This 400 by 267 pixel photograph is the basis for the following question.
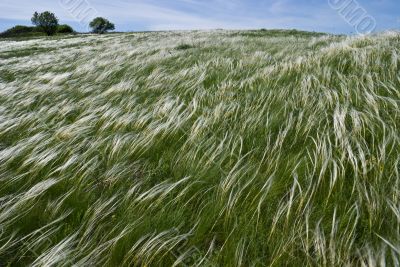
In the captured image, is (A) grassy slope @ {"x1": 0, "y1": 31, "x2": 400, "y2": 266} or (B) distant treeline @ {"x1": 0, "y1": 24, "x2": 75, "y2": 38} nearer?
(A) grassy slope @ {"x1": 0, "y1": 31, "x2": 400, "y2": 266}

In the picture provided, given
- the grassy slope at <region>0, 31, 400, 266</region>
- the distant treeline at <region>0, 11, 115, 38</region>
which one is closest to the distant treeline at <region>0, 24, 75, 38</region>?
the distant treeline at <region>0, 11, 115, 38</region>

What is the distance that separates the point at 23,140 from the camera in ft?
11.5

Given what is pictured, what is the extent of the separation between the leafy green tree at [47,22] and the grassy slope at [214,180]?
4384 inches

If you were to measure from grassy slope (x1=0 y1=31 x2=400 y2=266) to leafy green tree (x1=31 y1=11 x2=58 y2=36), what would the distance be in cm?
11134

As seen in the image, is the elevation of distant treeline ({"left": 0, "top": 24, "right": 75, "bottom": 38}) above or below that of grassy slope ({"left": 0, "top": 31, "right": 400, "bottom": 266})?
below

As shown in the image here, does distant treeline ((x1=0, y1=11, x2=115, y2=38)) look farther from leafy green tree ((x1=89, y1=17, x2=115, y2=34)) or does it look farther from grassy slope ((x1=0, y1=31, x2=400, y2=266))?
grassy slope ((x1=0, y1=31, x2=400, y2=266))

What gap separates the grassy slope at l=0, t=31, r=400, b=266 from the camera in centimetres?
181

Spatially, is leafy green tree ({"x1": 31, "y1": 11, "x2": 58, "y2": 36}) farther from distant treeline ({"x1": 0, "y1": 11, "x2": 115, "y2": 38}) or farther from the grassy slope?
the grassy slope

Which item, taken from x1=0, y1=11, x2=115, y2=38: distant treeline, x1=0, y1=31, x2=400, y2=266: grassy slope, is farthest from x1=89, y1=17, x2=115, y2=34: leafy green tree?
x1=0, y1=31, x2=400, y2=266: grassy slope

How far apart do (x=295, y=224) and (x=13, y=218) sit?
1908 millimetres

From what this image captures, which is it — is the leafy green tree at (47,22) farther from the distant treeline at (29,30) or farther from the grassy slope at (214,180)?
the grassy slope at (214,180)

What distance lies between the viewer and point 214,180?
97.4 inches

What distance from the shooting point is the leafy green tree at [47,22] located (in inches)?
3907

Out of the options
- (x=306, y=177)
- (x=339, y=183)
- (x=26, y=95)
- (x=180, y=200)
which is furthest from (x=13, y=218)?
(x=26, y=95)
